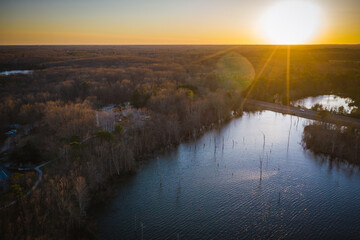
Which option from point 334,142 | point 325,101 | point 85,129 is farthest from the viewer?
point 325,101

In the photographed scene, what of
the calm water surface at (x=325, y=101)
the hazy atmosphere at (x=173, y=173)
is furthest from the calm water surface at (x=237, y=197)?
the calm water surface at (x=325, y=101)

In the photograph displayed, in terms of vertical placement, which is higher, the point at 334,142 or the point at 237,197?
the point at 334,142

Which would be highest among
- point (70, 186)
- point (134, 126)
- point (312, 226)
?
point (134, 126)

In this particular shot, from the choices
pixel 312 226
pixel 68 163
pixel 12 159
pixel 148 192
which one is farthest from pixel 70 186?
pixel 312 226

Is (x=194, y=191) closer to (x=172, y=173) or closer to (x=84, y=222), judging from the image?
(x=172, y=173)

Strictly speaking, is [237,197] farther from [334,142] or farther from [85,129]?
[85,129]

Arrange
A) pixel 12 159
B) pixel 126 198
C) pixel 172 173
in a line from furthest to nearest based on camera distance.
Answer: pixel 172 173 → pixel 12 159 → pixel 126 198

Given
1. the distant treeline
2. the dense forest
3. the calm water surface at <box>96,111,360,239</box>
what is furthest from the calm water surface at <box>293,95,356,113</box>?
the calm water surface at <box>96,111,360,239</box>

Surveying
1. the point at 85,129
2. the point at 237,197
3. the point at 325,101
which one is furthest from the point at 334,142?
the point at 325,101

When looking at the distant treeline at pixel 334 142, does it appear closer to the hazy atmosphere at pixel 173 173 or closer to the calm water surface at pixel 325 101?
the hazy atmosphere at pixel 173 173
